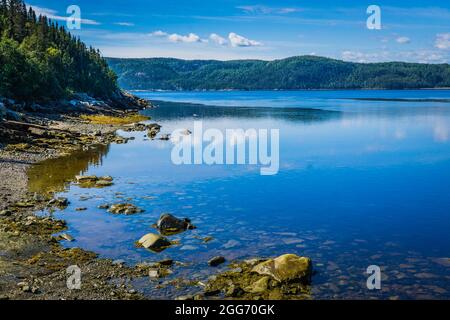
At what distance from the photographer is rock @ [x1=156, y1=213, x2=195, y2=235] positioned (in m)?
25.5

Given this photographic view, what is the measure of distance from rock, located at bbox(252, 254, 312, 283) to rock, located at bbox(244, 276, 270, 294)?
0.47m

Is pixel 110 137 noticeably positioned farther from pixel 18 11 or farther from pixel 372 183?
pixel 18 11

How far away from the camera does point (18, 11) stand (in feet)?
454

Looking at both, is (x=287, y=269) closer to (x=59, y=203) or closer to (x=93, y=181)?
(x=59, y=203)

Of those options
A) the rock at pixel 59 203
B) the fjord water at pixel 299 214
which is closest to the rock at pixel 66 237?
the fjord water at pixel 299 214

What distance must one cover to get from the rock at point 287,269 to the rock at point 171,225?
22.9 feet

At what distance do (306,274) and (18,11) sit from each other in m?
144

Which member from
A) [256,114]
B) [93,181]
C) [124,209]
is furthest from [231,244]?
[256,114]

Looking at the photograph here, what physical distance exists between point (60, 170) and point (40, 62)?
68.2m

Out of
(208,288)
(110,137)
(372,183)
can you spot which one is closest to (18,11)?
(110,137)

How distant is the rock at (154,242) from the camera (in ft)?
74.3

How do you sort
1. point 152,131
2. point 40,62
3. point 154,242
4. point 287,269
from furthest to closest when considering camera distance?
point 40,62 → point 152,131 → point 154,242 → point 287,269

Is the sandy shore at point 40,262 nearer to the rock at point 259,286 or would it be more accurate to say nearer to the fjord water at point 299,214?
the fjord water at point 299,214

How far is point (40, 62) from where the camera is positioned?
329 ft
